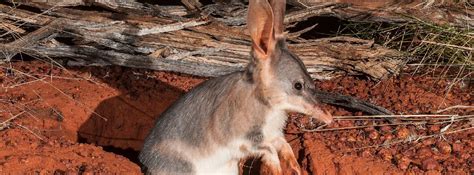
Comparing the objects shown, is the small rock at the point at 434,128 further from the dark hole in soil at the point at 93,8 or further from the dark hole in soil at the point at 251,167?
the dark hole in soil at the point at 93,8

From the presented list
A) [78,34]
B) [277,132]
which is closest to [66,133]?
[78,34]

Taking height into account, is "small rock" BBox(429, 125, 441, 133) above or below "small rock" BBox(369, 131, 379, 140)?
above

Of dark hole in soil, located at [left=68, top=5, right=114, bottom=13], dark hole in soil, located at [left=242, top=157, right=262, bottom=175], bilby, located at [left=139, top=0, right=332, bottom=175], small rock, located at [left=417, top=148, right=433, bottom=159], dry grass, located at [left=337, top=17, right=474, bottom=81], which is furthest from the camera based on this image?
dark hole in soil, located at [left=68, top=5, right=114, bottom=13]

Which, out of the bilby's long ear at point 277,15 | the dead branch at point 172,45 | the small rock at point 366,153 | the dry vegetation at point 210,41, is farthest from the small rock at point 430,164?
the dead branch at point 172,45

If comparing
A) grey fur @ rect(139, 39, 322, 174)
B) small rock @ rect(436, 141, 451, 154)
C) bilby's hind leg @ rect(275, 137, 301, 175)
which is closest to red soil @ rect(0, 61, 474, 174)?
small rock @ rect(436, 141, 451, 154)

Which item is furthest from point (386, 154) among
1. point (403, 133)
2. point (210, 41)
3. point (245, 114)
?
point (210, 41)

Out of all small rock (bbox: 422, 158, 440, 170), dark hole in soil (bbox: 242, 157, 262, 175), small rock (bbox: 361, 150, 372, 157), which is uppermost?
small rock (bbox: 422, 158, 440, 170)

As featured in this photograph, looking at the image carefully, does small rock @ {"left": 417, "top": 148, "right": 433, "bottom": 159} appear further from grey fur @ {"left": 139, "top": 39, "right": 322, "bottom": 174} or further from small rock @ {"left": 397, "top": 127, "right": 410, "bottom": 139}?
grey fur @ {"left": 139, "top": 39, "right": 322, "bottom": 174}
